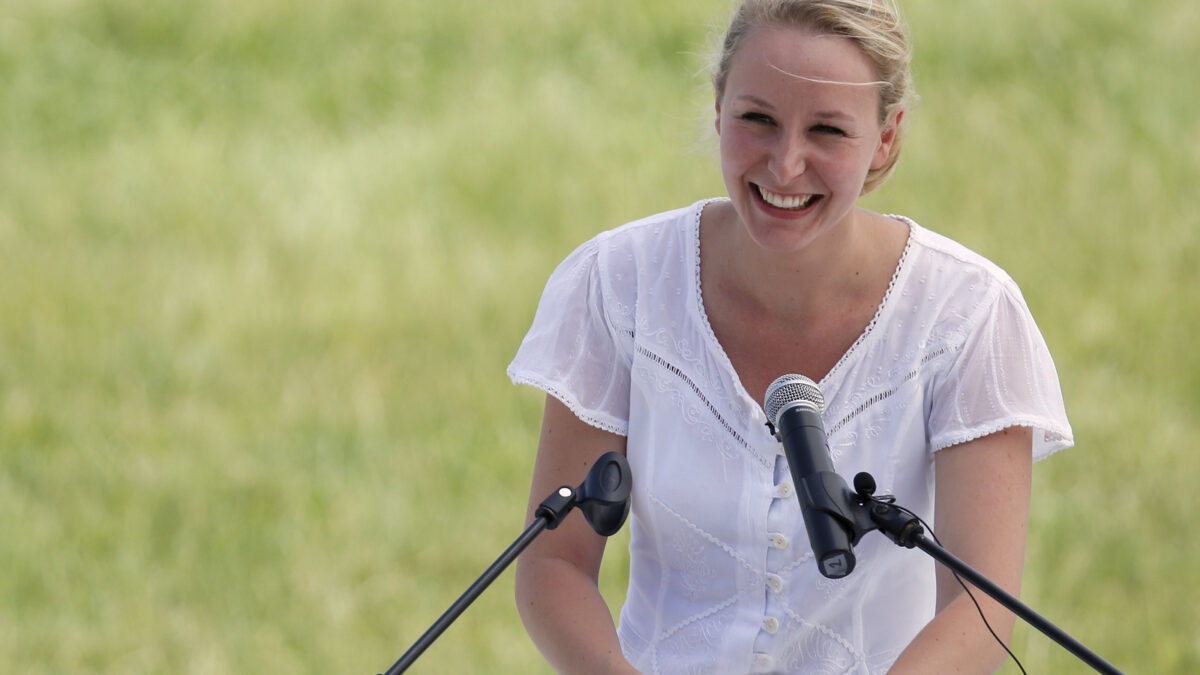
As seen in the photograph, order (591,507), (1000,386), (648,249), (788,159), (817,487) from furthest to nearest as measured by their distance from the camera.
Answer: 1. (648,249)
2. (1000,386)
3. (788,159)
4. (591,507)
5. (817,487)

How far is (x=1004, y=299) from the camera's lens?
7.02ft

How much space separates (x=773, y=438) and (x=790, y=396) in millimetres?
618

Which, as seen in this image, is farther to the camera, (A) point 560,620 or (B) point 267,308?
(B) point 267,308

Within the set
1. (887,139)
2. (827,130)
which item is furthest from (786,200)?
(887,139)

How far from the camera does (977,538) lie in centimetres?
199

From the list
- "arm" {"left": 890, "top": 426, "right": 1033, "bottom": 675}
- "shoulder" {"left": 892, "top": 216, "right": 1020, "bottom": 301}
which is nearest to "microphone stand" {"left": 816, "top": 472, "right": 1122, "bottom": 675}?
"arm" {"left": 890, "top": 426, "right": 1033, "bottom": 675}

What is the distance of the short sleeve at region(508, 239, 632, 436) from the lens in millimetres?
2188

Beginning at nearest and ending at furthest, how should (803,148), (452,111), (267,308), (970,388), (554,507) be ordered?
(554,507)
(803,148)
(970,388)
(267,308)
(452,111)

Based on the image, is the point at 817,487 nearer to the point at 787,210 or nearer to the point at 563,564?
the point at 787,210

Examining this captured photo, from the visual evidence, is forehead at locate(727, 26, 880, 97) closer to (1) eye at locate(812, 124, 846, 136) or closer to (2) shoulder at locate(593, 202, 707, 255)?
(1) eye at locate(812, 124, 846, 136)

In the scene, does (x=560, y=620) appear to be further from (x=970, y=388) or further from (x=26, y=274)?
(x=26, y=274)

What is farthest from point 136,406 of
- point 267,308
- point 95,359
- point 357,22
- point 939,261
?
point 939,261

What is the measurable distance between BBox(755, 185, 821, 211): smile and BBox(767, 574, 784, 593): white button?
0.55m

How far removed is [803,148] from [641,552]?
707 millimetres
